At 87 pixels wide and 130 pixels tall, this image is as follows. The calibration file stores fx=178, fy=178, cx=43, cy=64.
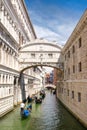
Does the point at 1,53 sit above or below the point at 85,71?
above

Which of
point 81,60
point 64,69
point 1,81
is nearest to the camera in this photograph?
point 81,60

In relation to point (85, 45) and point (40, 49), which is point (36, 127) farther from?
point (40, 49)

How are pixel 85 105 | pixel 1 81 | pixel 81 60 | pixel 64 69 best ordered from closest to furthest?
pixel 85 105 → pixel 81 60 → pixel 1 81 → pixel 64 69

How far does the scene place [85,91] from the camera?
37.5 feet

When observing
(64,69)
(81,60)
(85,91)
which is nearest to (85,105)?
→ (85,91)

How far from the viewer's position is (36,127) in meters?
11.6

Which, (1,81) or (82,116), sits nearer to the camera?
(82,116)

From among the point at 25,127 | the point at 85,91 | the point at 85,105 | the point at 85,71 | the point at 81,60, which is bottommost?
the point at 25,127

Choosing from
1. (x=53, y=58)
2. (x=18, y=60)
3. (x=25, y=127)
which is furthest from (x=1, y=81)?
(x=53, y=58)

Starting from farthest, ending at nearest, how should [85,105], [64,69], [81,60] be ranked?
[64,69]
[81,60]
[85,105]

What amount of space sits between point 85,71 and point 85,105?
2.19 meters

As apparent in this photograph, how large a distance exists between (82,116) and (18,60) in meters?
12.0

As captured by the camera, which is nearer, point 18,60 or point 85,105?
point 85,105

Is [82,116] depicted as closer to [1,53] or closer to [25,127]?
[25,127]
